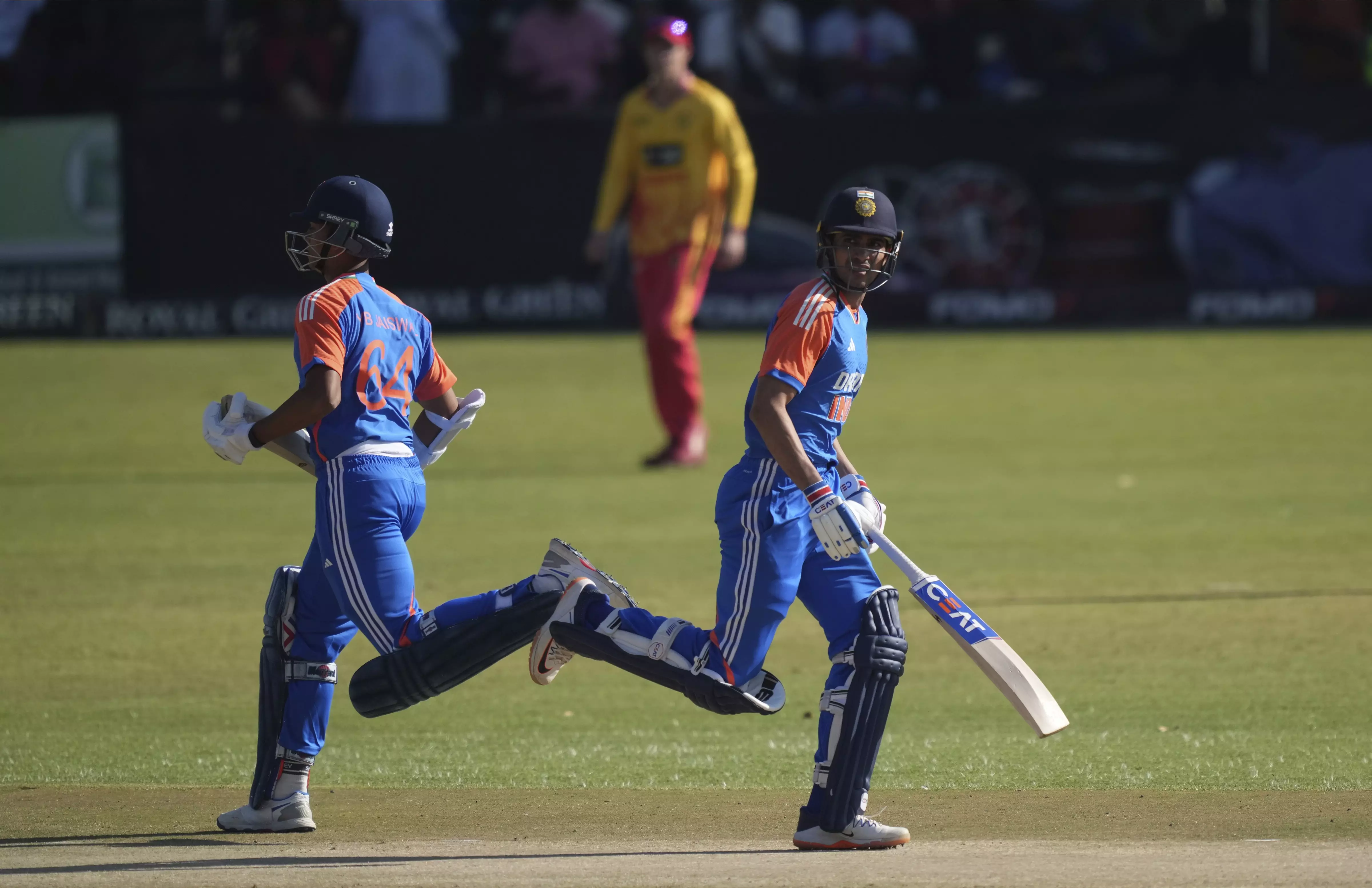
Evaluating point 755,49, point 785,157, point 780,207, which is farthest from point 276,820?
point 755,49

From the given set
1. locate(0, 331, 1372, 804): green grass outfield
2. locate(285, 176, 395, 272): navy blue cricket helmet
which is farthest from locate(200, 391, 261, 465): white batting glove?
locate(0, 331, 1372, 804): green grass outfield

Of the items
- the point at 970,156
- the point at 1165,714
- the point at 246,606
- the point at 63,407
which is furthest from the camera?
the point at 970,156

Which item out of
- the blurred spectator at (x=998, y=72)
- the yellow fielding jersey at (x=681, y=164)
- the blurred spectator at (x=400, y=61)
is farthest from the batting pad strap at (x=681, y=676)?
the blurred spectator at (x=998, y=72)

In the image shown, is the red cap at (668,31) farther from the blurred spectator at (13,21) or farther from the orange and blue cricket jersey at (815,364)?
the orange and blue cricket jersey at (815,364)

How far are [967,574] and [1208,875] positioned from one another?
4976 millimetres

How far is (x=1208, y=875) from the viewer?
4504mm

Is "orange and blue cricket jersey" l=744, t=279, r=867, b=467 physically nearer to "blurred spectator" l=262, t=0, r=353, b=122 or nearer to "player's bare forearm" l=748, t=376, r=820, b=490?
"player's bare forearm" l=748, t=376, r=820, b=490

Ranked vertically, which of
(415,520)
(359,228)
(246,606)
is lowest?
(246,606)

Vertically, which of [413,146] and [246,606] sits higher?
Answer: [413,146]

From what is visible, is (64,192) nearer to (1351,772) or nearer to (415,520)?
(415,520)

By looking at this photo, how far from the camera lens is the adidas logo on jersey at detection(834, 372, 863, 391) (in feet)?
16.9

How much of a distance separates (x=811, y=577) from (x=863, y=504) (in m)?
0.27

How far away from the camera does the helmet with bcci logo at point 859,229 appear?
5109 mm

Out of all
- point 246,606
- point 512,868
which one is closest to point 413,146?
point 246,606
